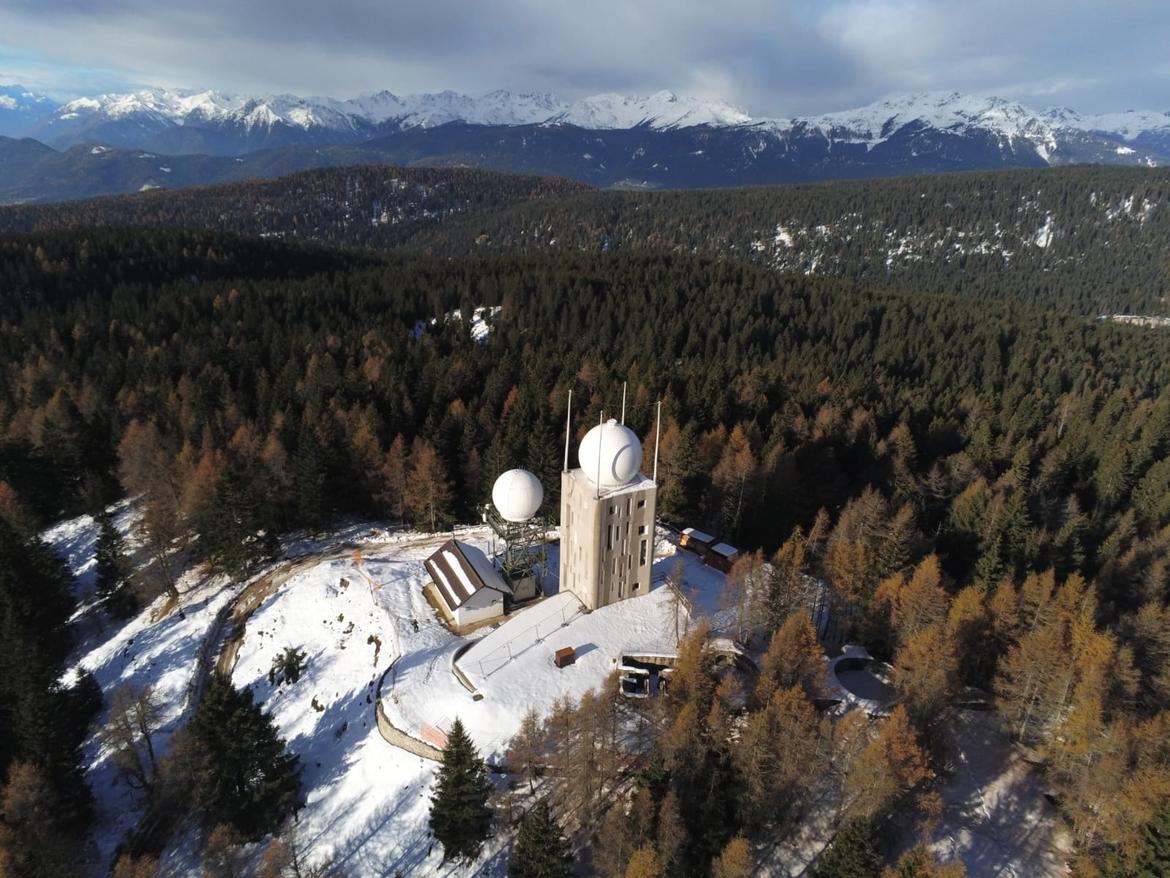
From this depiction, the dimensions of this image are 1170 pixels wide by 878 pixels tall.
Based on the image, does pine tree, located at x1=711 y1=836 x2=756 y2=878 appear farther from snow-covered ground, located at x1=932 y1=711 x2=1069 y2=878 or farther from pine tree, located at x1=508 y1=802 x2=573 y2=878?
snow-covered ground, located at x1=932 y1=711 x2=1069 y2=878

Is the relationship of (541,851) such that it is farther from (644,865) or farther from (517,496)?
(517,496)

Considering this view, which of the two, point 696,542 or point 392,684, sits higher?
point 696,542

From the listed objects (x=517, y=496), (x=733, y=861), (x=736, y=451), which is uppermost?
(x=517, y=496)

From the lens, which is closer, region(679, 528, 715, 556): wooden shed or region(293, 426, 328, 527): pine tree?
region(679, 528, 715, 556): wooden shed

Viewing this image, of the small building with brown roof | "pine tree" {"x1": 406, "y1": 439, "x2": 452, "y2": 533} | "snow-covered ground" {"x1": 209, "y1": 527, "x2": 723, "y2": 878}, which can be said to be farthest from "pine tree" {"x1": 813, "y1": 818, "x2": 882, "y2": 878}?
"pine tree" {"x1": 406, "y1": 439, "x2": 452, "y2": 533}

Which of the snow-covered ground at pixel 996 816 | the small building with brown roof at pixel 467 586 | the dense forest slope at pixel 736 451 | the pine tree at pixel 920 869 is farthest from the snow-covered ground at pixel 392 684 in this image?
the pine tree at pixel 920 869

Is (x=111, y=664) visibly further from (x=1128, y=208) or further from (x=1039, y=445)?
(x=1128, y=208)

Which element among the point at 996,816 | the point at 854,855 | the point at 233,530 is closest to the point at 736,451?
the point at 996,816
